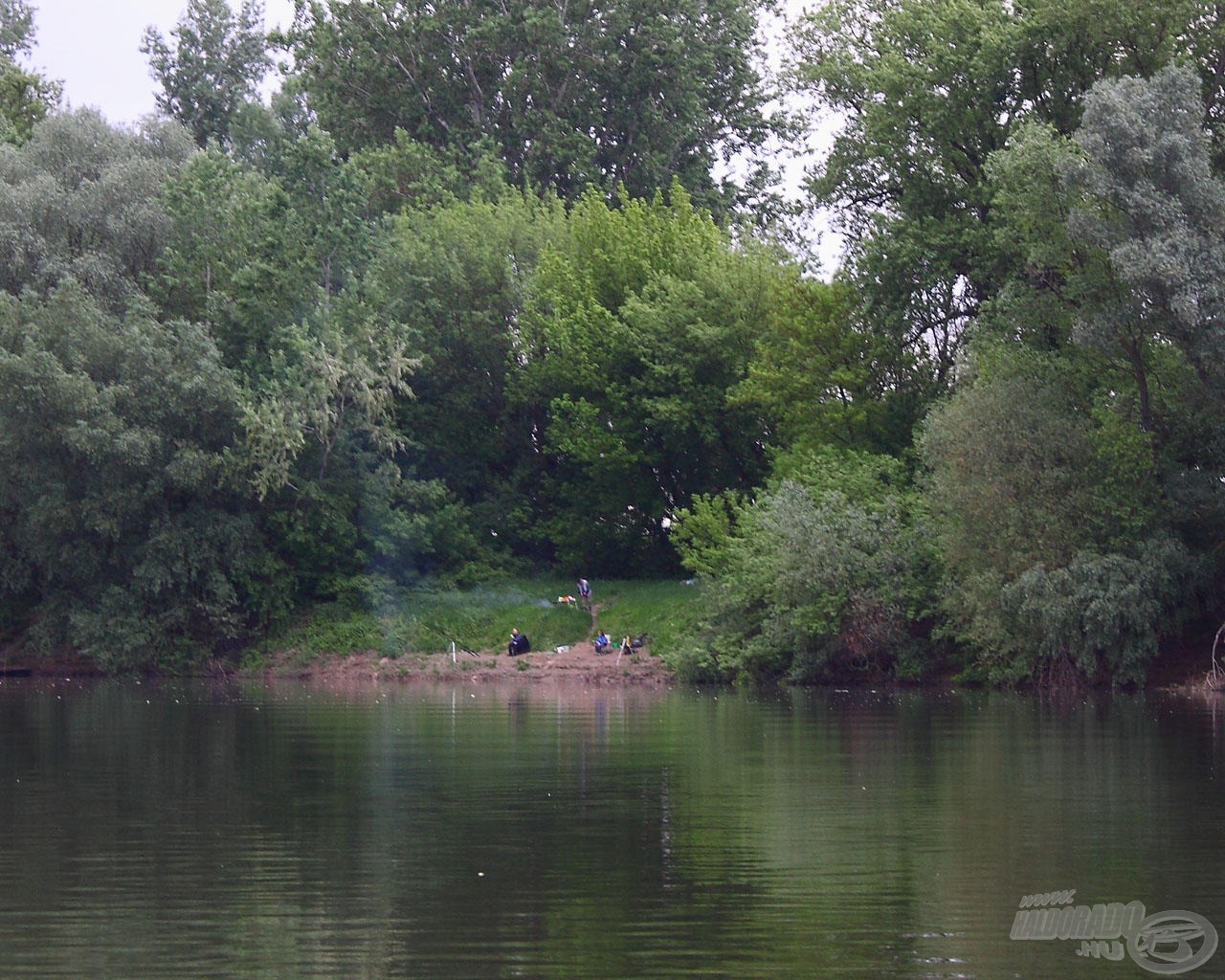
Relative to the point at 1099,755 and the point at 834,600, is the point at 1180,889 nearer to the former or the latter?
the point at 1099,755

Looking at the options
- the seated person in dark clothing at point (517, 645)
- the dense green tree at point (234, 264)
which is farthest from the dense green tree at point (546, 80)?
the seated person in dark clothing at point (517, 645)

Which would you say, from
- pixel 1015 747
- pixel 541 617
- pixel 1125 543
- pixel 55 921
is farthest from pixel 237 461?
pixel 55 921

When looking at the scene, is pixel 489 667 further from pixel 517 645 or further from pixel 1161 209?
pixel 1161 209

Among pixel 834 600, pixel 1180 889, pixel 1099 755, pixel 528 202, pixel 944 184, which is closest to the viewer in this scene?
pixel 1180 889

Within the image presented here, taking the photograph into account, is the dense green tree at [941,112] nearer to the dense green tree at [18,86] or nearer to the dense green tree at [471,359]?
the dense green tree at [471,359]

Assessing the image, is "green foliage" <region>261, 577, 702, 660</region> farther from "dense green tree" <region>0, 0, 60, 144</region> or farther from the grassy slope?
"dense green tree" <region>0, 0, 60, 144</region>

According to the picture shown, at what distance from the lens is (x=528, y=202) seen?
63.3 meters

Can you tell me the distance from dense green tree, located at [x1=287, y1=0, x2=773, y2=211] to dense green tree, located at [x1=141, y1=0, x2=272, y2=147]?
14.1 metres

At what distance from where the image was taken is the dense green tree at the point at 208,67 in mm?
88062

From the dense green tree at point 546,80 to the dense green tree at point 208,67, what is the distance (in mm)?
14144

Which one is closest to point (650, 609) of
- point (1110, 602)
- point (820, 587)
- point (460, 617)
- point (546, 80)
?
point (460, 617)

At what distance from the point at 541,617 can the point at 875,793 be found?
33583mm

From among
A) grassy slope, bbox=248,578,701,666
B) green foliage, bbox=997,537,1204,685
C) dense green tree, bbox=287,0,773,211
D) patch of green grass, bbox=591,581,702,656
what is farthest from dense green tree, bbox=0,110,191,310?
green foliage, bbox=997,537,1204,685

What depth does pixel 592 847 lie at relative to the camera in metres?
16.6
